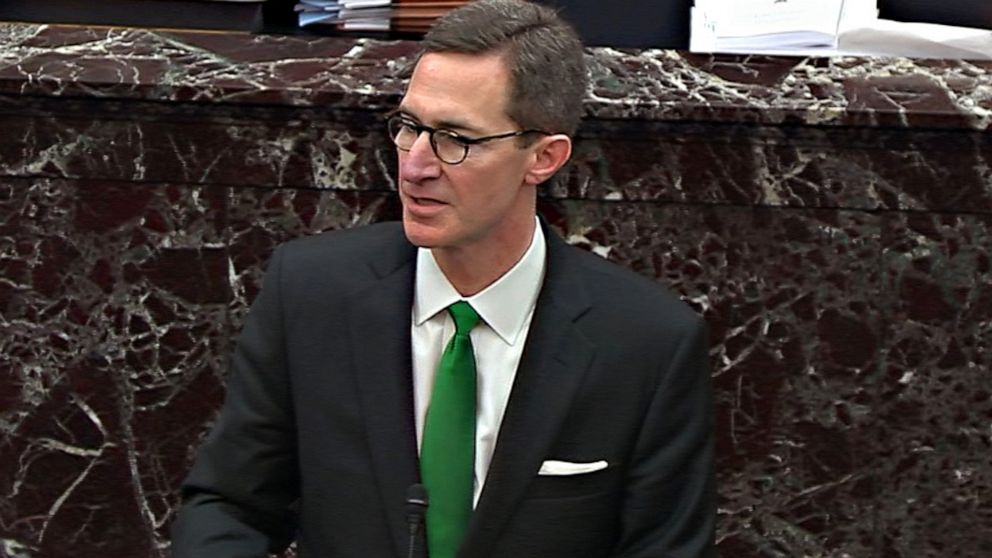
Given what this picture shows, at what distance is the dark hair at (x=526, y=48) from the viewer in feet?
5.96

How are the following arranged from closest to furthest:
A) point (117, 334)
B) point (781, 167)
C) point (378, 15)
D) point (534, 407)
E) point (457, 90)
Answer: point (457, 90), point (534, 407), point (781, 167), point (117, 334), point (378, 15)

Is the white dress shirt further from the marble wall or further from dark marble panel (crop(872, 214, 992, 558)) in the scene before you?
dark marble panel (crop(872, 214, 992, 558))

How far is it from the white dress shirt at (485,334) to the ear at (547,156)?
0.11m

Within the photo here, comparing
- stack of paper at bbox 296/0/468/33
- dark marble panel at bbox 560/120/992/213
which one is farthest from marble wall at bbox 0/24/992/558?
stack of paper at bbox 296/0/468/33

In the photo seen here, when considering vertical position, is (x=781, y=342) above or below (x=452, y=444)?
below

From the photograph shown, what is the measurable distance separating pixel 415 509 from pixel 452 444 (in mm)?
114

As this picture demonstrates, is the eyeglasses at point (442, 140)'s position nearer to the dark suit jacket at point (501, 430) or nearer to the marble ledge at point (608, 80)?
the dark suit jacket at point (501, 430)

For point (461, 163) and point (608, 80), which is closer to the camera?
point (461, 163)

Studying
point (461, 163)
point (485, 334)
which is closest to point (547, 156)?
point (461, 163)

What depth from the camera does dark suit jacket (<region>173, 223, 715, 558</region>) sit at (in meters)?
1.90

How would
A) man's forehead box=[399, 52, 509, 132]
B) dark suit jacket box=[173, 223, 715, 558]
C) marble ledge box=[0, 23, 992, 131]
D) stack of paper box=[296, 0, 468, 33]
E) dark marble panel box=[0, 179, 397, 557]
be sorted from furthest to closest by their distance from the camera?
stack of paper box=[296, 0, 468, 33], dark marble panel box=[0, 179, 397, 557], marble ledge box=[0, 23, 992, 131], dark suit jacket box=[173, 223, 715, 558], man's forehead box=[399, 52, 509, 132]

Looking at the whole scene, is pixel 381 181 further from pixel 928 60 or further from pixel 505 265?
pixel 928 60

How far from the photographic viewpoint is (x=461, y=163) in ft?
5.98

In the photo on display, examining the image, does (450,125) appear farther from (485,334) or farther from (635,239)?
(635,239)
